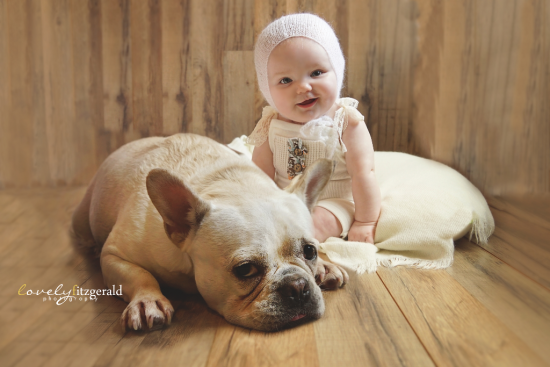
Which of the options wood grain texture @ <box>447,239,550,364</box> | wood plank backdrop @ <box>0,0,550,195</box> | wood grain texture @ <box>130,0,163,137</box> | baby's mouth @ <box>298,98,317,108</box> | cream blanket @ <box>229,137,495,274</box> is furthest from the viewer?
wood grain texture @ <box>130,0,163,137</box>

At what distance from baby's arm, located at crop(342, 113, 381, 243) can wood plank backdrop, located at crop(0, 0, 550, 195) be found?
0.93 metres

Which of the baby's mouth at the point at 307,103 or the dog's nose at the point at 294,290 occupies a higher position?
the baby's mouth at the point at 307,103

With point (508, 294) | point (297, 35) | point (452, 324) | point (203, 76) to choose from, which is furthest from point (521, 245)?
point (203, 76)

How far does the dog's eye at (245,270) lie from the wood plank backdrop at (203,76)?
68.9 inches

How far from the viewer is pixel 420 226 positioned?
1804 mm

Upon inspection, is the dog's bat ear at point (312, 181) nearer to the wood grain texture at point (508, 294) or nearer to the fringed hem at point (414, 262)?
the fringed hem at point (414, 262)

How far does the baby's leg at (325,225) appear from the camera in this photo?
1.92 metres

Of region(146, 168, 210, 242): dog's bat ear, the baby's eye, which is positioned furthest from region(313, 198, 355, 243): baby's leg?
region(146, 168, 210, 242): dog's bat ear

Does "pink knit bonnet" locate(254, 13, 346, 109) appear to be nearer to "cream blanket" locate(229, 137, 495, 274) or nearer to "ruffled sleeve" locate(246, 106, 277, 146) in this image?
"ruffled sleeve" locate(246, 106, 277, 146)

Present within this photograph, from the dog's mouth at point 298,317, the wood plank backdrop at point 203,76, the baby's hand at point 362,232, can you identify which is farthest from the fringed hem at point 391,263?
the wood plank backdrop at point 203,76

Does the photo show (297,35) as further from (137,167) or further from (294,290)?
(294,290)

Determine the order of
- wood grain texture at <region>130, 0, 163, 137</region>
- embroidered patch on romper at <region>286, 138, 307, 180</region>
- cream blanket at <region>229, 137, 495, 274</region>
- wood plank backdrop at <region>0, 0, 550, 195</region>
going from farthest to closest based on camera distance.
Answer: wood grain texture at <region>130, 0, 163, 137</region> → wood plank backdrop at <region>0, 0, 550, 195</region> → embroidered patch on romper at <region>286, 138, 307, 180</region> → cream blanket at <region>229, 137, 495, 274</region>

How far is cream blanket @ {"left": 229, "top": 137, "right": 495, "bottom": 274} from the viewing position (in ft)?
5.65

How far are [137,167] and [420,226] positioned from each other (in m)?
1.06
